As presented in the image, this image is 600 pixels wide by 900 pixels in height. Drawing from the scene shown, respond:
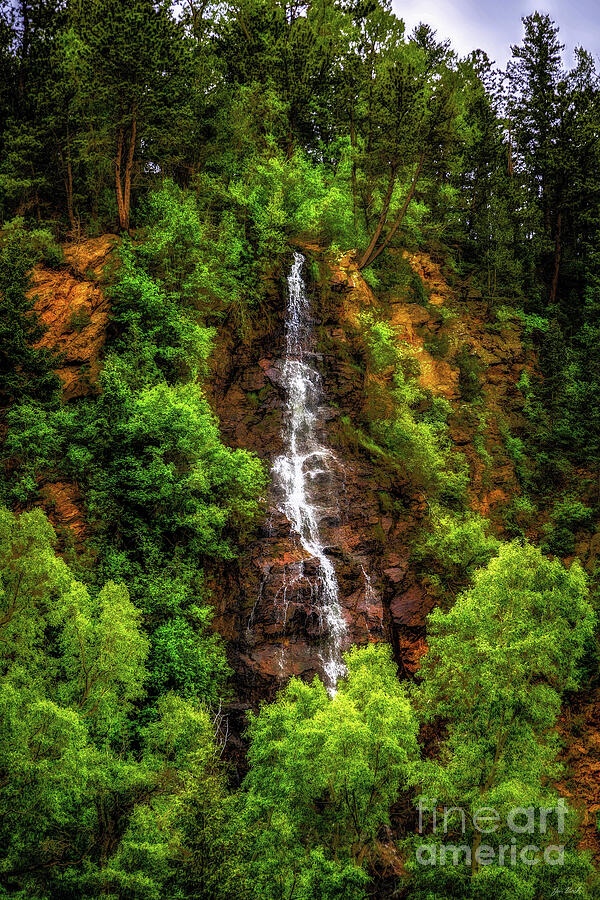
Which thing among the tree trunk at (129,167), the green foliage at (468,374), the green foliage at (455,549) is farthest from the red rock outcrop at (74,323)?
the green foliage at (468,374)

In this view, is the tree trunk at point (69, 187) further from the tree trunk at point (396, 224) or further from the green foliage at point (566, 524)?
the green foliage at point (566, 524)

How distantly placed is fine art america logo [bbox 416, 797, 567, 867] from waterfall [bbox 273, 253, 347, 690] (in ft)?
26.3

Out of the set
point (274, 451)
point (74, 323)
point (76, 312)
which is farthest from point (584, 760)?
point (76, 312)

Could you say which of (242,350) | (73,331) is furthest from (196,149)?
(73,331)

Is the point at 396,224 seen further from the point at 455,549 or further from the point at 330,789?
the point at 330,789

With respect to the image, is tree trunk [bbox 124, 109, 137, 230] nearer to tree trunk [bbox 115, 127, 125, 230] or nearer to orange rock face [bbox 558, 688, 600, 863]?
tree trunk [bbox 115, 127, 125, 230]

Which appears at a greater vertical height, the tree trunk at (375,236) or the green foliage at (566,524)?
the tree trunk at (375,236)

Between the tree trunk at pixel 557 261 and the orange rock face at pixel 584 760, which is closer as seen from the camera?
the orange rock face at pixel 584 760

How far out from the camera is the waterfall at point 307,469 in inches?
1002

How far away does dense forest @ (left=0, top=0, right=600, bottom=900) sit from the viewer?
1566 centimetres

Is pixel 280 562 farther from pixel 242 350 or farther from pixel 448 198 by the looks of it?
pixel 448 198

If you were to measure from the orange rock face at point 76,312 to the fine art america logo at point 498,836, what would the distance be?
19.5 metres

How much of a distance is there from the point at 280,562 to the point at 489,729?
10.9m

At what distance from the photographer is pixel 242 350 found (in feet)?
107
